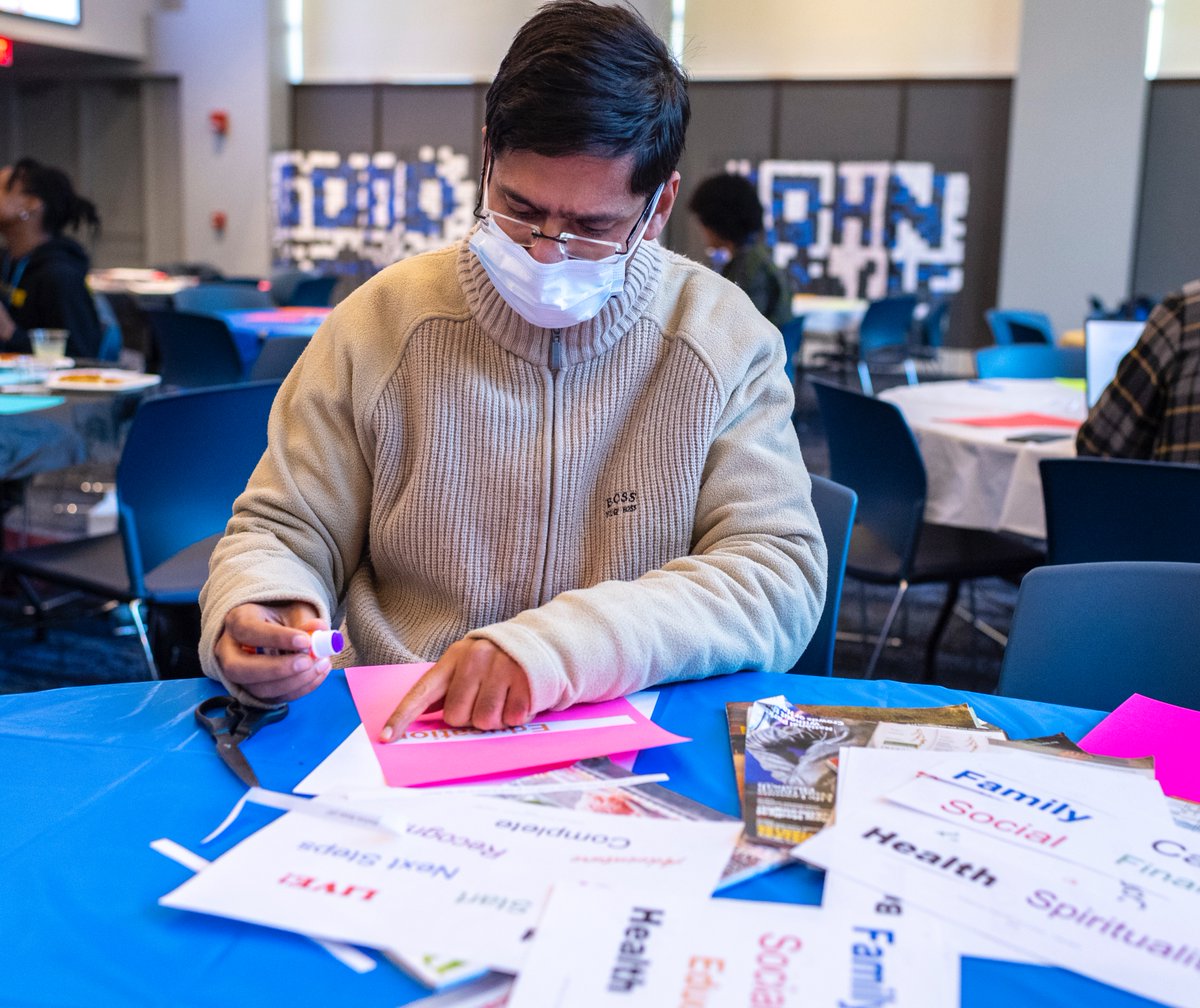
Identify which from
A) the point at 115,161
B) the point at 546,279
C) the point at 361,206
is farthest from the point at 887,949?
the point at 115,161

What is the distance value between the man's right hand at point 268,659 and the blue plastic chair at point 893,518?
193 centimetres

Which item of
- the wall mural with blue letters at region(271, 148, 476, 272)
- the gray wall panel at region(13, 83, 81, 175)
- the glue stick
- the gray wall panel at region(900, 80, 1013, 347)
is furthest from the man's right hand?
the gray wall panel at region(13, 83, 81, 175)

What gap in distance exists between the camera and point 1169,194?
9227 mm

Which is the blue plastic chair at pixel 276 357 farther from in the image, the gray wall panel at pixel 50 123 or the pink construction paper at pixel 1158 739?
the gray wall panel at pixel 50 123

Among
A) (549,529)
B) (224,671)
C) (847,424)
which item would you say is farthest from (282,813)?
(847,424)

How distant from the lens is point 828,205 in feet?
33.2

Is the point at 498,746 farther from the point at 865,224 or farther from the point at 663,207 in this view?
the point at 865,224

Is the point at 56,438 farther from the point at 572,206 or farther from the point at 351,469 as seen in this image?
the point at 572,206

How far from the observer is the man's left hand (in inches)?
40.6

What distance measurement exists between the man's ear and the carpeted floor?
2.11 m

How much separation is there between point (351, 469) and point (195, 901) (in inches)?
28.4

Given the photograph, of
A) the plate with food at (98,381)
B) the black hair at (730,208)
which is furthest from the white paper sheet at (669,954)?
the black hair at (730,208)

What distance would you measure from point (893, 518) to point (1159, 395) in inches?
28.8

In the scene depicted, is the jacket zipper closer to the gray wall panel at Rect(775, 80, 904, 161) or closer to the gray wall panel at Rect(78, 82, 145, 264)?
the gray wall panel at Rect(775, 80, 904, 161)
